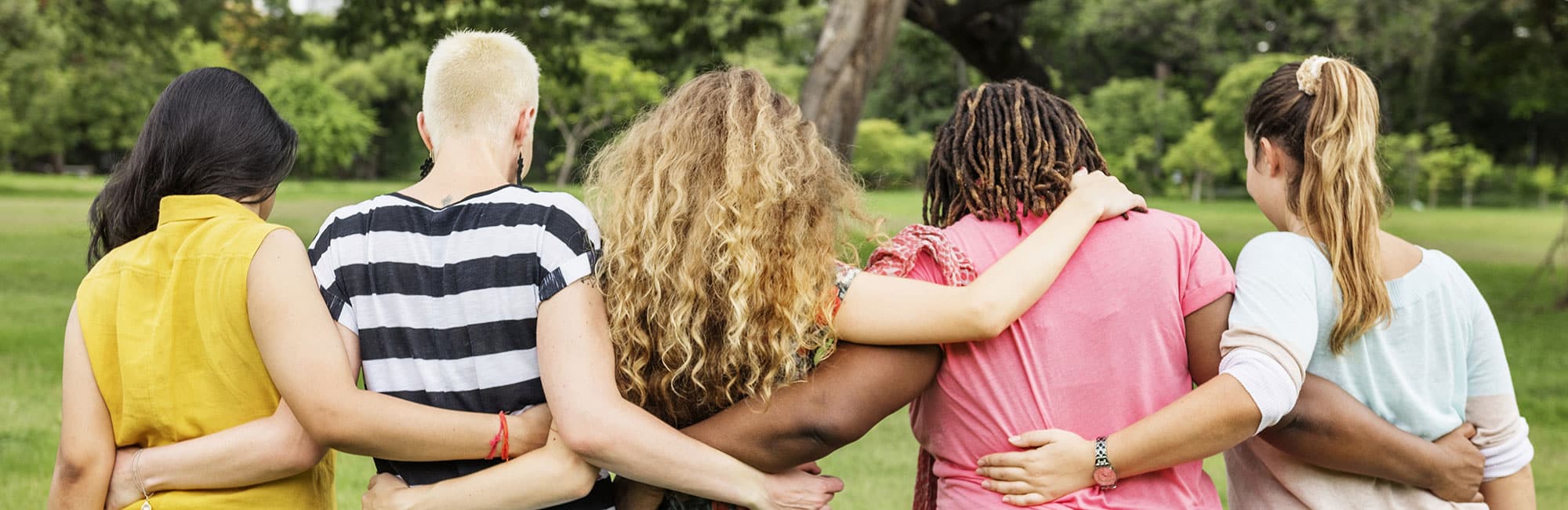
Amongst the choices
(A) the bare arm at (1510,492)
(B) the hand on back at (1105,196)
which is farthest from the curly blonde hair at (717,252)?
(A) the bare arm at (1510,492)

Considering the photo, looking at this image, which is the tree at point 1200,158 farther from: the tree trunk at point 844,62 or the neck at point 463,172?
the neck at point 463,172

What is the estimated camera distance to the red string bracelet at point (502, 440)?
222cm

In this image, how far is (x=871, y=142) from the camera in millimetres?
48688

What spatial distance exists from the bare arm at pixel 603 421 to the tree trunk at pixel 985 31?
9839 millimetres

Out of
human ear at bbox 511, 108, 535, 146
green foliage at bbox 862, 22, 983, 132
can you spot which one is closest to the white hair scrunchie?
human ear at bbox 511, 108, 535, 146

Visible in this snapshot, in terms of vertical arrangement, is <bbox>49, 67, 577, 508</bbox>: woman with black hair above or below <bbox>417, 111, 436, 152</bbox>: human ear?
below

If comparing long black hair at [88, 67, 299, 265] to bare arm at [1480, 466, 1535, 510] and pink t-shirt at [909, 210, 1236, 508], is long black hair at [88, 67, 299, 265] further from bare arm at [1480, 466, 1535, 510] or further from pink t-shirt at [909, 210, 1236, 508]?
bare arm at [1480, 466, 1535, 510]

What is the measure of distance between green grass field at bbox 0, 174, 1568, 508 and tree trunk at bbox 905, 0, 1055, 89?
6.19ft

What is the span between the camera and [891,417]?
7758 mm

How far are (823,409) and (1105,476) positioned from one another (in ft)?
1.78

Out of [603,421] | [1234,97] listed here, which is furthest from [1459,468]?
[1234,97]

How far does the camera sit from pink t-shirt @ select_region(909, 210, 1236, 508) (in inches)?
88.0

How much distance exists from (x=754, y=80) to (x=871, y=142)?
46.7 meters

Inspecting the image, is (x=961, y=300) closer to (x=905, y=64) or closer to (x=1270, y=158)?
(x=1270, y=158)
